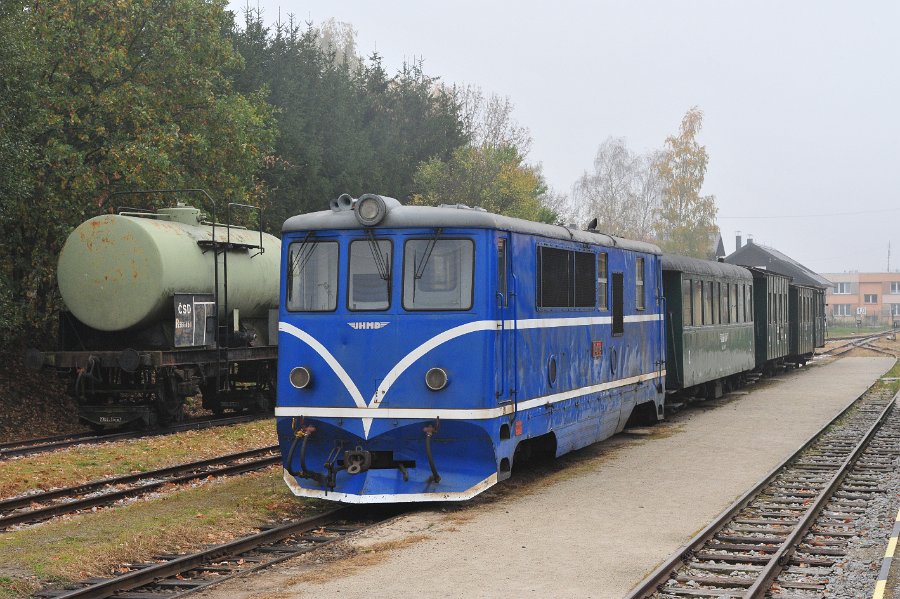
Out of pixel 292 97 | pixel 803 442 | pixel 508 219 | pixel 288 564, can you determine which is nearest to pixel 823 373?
pixel 803 442

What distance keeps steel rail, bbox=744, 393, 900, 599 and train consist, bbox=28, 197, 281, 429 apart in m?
10.8

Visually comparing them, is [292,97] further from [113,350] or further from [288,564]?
[288,564]

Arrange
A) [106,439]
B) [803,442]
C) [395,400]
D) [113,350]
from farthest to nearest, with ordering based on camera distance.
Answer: [113,350] → [106,439] → [803,442] → [395,400]

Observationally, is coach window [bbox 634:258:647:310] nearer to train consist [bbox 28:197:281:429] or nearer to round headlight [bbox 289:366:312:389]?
round headlight [bbox 289:366:312:389]

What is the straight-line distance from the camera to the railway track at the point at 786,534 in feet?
27.1

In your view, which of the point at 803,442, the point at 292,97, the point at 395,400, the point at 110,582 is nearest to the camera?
the point at 110,582

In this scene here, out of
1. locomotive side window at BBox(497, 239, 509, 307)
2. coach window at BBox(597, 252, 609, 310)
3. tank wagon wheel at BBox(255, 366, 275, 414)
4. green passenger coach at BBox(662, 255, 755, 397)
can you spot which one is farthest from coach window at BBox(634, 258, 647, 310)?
tank wagon wheel at BBox(255, 366, 275, 414)

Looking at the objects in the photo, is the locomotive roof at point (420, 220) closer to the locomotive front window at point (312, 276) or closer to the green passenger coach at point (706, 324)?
the locomotive front window at point (312, 276)

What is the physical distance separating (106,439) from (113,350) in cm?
186

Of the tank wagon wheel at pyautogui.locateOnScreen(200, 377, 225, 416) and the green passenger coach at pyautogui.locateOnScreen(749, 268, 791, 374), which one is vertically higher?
the green passenger coach at pyautogui.locateOnScreen(749, 268, 791, 374)

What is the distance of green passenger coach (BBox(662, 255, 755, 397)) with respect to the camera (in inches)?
818

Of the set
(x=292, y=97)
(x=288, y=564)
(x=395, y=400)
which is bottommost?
(x=288, y=564)

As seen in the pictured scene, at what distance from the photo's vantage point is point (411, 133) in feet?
184

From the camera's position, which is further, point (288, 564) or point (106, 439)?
point (106, 439)
